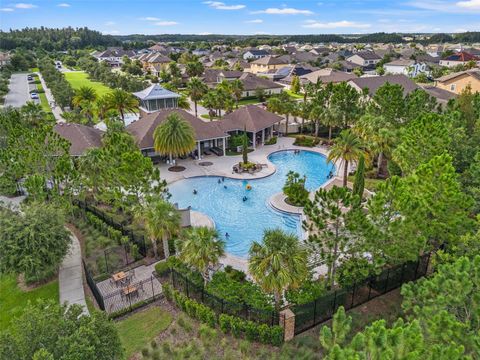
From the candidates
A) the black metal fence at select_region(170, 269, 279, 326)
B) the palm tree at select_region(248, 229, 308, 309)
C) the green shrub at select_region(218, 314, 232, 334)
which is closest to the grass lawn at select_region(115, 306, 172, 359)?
the black metal fence at select_region(170, 269, 279, 326)

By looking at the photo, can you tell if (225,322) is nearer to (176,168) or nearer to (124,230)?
(124,230)

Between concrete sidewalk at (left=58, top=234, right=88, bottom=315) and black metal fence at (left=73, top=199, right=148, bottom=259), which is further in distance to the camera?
black metal fence at (left=73, top=199, right=148, bottom=259)

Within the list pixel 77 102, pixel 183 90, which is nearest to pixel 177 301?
pixel 77 102

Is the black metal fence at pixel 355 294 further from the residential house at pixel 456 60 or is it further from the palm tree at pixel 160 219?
the residential house at pixel 456 60

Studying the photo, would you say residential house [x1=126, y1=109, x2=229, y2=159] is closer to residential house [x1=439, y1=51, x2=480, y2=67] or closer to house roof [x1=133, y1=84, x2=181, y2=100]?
house roof [x1=133, y1=84, x2=181, y2=100]

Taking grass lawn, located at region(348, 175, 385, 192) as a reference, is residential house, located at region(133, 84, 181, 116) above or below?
above

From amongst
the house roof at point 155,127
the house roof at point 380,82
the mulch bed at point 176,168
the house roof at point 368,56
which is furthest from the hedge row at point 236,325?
the house roof at point 368,56

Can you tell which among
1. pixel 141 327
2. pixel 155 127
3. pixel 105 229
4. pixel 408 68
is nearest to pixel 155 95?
pixel 155 127
